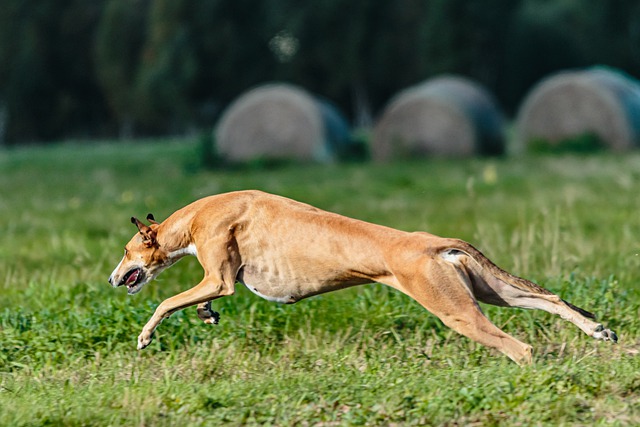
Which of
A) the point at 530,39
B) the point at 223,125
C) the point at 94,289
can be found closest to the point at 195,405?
the point at 94,289

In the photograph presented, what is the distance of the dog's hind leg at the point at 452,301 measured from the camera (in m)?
4.87

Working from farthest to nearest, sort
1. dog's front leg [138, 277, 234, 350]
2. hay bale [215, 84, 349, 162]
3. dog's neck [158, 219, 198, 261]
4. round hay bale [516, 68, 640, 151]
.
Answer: hay bale [215, 84, 349, 162] → round hay bale [516, 68, 640, 151] → dog's neck [158, 219, 198, 261] → dog's front leg [138, 277, 234, 350]

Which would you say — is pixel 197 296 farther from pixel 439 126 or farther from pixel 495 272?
pixel 439 126

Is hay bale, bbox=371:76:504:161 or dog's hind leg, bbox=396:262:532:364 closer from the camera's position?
dog's hind leg, bbox=396:262:532:364

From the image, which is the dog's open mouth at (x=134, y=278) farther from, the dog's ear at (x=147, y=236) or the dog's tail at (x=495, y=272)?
the dog's tail at (x=495, y=272)

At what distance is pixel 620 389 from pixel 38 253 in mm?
5774

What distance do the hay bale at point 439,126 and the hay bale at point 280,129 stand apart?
3.61 feet

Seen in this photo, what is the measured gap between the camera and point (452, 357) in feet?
18.5

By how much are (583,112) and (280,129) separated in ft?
19.8

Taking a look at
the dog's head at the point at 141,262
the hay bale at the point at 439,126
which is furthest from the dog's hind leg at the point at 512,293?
the hay bale at the point at 439,126

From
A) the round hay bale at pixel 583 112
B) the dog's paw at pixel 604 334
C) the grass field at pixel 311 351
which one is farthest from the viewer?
the round hay bale at pixel 583 112

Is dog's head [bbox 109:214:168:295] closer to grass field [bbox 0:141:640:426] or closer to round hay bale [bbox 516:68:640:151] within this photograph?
grass field [bbox 0:141:640:426]

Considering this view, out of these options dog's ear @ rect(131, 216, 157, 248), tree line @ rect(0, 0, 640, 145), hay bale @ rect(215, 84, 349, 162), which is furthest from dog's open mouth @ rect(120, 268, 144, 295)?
tree line @ rect(0, 0, 640, 145)

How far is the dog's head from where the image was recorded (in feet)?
18.1
